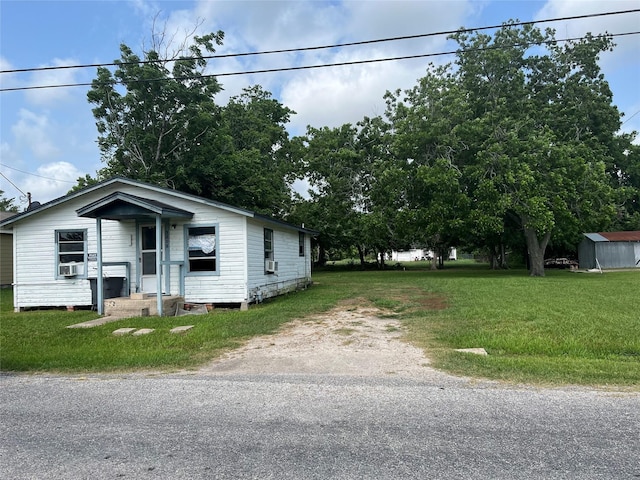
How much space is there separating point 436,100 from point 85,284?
20367 millimetres

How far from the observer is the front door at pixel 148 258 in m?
12.0

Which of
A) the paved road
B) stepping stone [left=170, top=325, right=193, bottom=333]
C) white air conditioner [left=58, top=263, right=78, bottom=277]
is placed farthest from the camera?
white air conditioner [left=58, top=263, right=78, bottom=277]

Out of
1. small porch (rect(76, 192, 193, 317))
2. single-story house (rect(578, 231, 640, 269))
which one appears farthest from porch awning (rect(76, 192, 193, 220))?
single-story house (rect(578, 231, 640, 269))

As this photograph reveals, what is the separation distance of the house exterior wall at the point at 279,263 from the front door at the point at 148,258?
2.75m

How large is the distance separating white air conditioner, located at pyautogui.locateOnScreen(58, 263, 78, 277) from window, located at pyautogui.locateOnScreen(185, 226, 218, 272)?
3465 mm

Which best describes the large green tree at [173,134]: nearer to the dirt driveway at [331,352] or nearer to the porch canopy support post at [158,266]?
the porch canopy support post at [158,266]

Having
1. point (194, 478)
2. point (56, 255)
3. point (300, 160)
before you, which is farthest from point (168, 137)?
point (194, 478)

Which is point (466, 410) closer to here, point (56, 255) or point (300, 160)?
point (56, 255)

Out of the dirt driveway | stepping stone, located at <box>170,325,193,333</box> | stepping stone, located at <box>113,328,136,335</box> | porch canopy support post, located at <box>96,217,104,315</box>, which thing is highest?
porch canopy support post, located at <box>96,217,104,315</box>

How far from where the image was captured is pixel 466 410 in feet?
13.1

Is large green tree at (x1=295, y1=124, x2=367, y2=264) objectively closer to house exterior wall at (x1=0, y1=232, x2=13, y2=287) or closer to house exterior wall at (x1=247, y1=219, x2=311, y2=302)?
house exterior wall at (x1=247, y1=219, x2=311, y2=302)

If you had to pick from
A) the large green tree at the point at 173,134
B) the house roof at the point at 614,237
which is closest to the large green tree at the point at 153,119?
the large green tree at the point at 173,134

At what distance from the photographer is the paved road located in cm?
296

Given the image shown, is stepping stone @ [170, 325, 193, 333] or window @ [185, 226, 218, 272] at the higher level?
window @ [185, 226, 218, 272]
